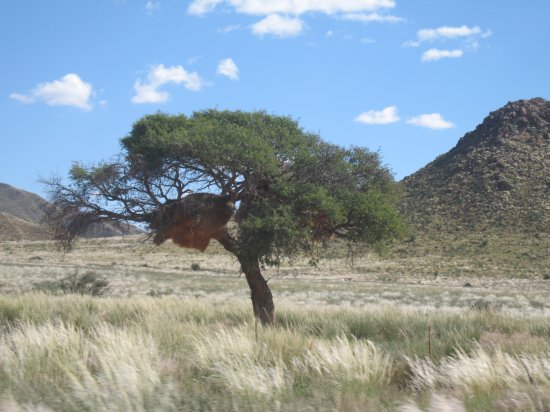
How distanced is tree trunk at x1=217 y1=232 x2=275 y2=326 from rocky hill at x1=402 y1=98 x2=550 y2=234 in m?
55.3

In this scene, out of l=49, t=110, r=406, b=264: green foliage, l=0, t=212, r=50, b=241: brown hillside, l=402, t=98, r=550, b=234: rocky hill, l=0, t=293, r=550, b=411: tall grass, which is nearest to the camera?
l=0, t=293, r=550, b=411: tall grass

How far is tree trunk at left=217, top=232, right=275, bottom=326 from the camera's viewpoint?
49.5ft

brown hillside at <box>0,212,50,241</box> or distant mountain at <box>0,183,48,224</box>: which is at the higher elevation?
distant mountain at <box>0,183,48,224</box>

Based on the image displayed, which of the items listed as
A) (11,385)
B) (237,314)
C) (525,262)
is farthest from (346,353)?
(525,262)

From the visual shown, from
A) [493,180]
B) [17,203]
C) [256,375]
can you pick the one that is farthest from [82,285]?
[17,203]

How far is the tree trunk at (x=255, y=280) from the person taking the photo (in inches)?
594

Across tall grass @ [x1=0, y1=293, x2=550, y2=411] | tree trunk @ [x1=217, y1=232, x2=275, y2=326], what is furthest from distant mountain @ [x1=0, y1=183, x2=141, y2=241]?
tall grass @ [x1=0, y1=293, x2=550, y2=411]

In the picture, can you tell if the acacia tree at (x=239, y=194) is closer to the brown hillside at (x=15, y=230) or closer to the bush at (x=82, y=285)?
the bush at (x=82, y=285)

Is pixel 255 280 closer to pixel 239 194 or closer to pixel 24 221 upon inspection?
pixel 239 194

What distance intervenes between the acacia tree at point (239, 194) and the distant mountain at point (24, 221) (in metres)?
0.80

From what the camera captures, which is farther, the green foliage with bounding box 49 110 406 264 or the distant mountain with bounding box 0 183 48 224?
the distant mountain with bounding box 0 183 48 224

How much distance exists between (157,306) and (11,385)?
944 centimetres

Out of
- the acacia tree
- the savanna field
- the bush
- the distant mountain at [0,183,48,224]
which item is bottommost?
the bush

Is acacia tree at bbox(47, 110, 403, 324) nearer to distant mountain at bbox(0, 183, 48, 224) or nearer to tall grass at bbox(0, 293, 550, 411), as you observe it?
tall grass at bbox(0, 293, 550, 411)
